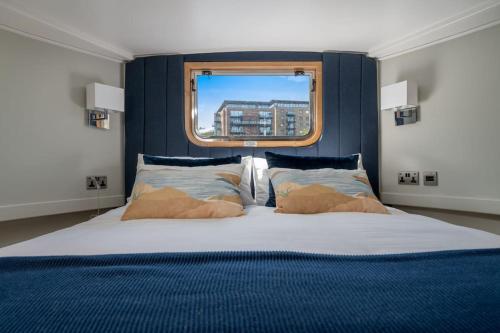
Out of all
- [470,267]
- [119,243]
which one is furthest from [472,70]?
[119,243]

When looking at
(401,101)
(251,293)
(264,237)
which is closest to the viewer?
(251,293)

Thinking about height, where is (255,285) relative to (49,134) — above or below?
below

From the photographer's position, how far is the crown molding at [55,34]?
6.34 feet

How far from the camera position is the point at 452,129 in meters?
2.24

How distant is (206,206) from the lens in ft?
5.74

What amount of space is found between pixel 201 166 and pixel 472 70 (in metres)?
1.89

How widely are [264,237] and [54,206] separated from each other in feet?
5.64

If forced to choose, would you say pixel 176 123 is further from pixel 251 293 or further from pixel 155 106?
pixel 251 293

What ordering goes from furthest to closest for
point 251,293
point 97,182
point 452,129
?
point 97,182 → point 452,129 → point 251,293

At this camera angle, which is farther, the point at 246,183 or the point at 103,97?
the point at 103,97

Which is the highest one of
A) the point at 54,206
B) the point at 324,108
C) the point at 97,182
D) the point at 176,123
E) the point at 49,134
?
the point at 324,108

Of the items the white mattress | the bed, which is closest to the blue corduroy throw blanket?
the bed

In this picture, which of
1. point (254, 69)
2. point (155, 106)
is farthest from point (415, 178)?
point (155, 106)

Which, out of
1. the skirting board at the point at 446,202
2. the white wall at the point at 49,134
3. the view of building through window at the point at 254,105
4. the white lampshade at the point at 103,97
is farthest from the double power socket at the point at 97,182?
the skirting board at the point at 446,202
